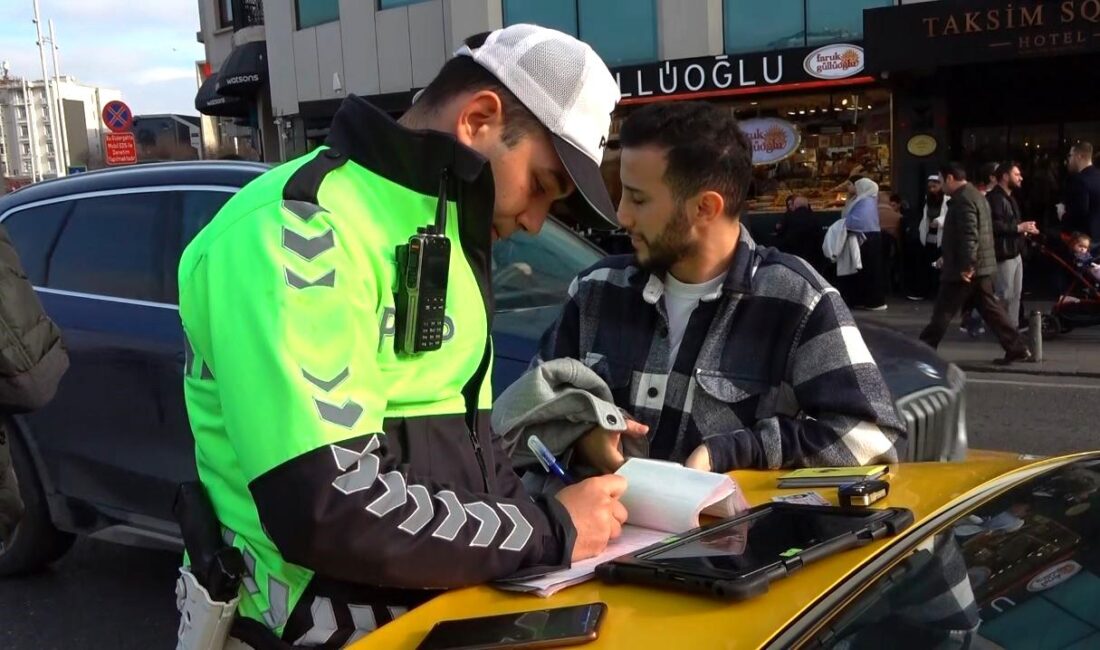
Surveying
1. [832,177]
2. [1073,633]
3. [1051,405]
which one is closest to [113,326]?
[1073,633]

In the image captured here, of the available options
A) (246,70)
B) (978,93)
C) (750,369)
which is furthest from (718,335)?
(246,70)

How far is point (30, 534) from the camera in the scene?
15.0 feet

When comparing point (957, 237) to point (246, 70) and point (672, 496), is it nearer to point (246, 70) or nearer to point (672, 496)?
point (672, 496)

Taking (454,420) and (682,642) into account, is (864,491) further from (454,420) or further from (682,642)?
(454,420)

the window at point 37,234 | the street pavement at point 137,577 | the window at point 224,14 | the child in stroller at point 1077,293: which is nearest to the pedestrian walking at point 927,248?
the child in stroller at point 1077,293

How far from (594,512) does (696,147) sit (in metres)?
1.08

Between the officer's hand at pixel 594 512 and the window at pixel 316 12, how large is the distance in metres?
20.6

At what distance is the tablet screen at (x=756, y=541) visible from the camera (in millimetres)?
1468

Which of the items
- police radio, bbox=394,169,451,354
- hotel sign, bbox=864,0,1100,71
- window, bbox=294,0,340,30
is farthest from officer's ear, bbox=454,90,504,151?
window, bbox=294,0,340,30

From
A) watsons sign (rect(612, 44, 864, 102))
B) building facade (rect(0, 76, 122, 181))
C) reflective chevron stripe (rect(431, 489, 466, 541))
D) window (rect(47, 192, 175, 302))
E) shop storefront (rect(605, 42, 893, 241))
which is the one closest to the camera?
reflective chevron stripe (rect(431, 489, 466, 541))

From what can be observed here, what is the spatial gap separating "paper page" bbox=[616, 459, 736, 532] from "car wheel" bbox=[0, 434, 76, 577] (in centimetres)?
349

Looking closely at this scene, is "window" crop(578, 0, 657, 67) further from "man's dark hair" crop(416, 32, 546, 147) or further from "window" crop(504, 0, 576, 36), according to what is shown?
"man's dark hair" crop(416, 32, 546, 147)

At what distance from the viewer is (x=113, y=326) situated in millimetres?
4105

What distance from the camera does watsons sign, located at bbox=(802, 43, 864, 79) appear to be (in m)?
14.5
